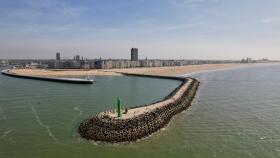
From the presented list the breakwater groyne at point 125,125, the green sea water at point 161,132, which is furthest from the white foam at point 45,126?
the breakwater groyne at point 125,125

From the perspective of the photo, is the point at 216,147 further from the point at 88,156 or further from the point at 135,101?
the point at 135,101

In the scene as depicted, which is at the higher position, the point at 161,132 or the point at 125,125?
the point at 125,125

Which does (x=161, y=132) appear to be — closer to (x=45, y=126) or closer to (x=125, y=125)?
(x=125, y=125)

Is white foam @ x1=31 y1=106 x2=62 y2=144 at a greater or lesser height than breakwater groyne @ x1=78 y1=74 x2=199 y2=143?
lesser

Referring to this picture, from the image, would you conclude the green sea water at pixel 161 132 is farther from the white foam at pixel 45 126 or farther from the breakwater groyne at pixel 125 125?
the breakwater groyne at pixel 125 125

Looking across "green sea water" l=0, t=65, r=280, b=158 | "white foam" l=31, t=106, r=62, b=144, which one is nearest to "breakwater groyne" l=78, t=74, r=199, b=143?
"green sea water" l=0, t=65, r=280, b=158

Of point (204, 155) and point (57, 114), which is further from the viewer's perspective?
point (57, 114)

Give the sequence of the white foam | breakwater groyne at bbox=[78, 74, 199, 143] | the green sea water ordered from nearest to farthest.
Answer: the green sea water < breakwater groyne at bbox=[78, 74, 199, 143] < the white foam

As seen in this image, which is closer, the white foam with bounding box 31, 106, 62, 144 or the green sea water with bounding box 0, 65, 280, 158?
the green sea water with bounding box 0, 65, 280, 158

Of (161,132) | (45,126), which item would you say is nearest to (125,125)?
(161,132)

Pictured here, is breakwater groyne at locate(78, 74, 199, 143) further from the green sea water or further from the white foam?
the white foam

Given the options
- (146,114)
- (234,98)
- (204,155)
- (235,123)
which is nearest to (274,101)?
(234,98)
